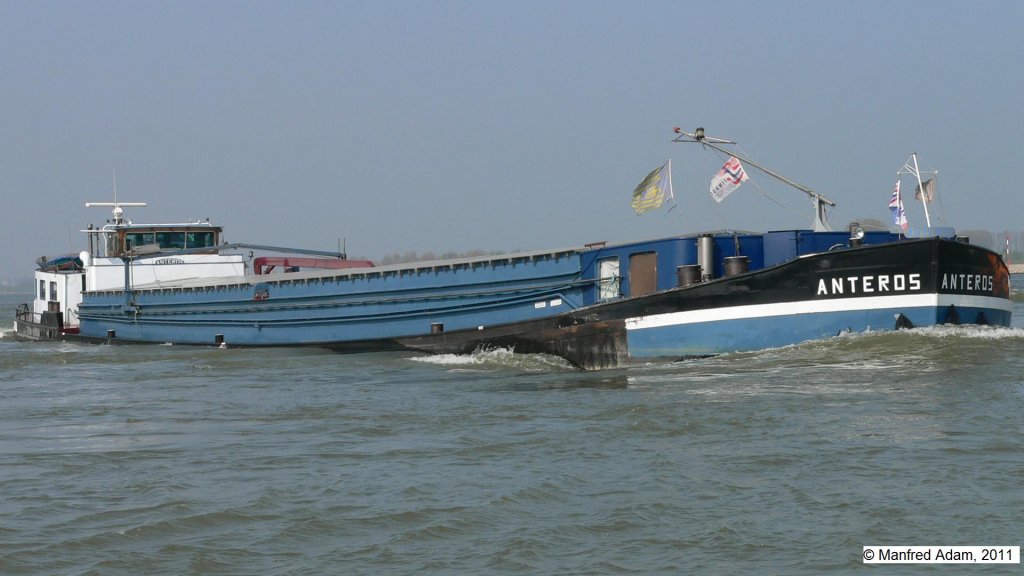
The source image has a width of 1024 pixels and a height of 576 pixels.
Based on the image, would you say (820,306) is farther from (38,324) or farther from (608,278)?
(38,324)

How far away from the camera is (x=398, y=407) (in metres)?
16.1

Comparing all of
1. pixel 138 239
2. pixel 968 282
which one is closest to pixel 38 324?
pixel 138 239

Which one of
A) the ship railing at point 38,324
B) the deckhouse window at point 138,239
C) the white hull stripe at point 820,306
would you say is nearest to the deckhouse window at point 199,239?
the deckhouse window at point 138,239

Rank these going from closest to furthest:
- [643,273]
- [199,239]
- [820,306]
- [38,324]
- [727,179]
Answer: [820,306] → [727,179] → [643,273] → [199,239] → [38,324]

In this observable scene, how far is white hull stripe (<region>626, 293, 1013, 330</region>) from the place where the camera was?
1822 centimetres

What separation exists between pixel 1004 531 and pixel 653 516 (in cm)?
273

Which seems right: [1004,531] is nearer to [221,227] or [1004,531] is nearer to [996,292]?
[996,292]

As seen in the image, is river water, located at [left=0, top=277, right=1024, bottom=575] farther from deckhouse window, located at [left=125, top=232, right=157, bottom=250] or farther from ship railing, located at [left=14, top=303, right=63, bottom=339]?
ship railing, located at [left=14, top=303, right=63, bottom=339]

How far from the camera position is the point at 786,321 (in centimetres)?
1895

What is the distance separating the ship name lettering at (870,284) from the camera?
18203 millimetres

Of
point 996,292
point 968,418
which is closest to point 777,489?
point 968,418
